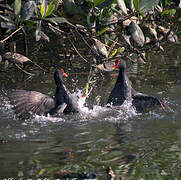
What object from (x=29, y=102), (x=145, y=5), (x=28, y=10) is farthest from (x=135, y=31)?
(x=29, y=102)

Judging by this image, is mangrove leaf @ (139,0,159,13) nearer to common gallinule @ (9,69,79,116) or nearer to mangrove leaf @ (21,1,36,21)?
mangrove leaf @ (21,1,36,21)

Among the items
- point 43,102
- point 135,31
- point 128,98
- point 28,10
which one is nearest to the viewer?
point 28,10

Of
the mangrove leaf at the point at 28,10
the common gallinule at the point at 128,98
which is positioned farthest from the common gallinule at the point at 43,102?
the mangrove leaf at the point at 28,10

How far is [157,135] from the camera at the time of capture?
534cm

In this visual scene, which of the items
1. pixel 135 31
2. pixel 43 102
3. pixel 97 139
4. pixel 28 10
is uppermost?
pixel 28 10

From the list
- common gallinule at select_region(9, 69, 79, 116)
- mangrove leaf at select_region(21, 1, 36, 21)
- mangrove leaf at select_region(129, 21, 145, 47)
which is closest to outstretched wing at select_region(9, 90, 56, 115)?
common gallinule at select_region(9, 69, 79, 116)

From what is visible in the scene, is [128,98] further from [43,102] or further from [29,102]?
[29,102]

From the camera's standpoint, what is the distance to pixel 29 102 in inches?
251

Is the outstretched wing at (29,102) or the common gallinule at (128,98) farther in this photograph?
the common gallinule at (128,98)

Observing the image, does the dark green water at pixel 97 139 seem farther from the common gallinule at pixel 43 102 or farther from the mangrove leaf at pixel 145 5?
the mangrove leaf at pixel 145 5

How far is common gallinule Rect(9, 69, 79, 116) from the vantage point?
629 cm

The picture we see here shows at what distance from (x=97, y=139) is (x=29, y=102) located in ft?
4.98

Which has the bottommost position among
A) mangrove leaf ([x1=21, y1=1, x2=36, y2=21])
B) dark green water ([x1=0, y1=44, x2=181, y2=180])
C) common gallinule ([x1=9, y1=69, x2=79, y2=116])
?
dark green water ([x1=0, y1=44, x2=181, y2=180])

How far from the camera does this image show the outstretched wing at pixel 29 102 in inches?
247
